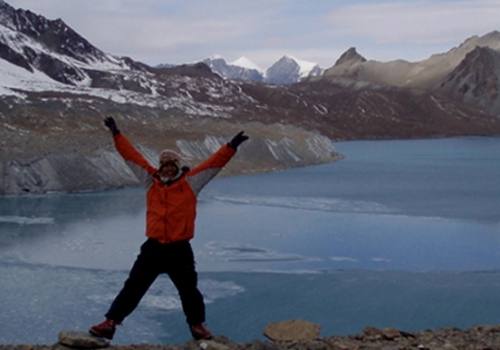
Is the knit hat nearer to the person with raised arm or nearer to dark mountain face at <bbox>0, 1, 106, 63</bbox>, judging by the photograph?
the person with raised arm

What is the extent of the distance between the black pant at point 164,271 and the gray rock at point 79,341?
0.27m

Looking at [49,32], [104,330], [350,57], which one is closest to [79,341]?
[104,330]

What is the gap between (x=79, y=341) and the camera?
5332 mm

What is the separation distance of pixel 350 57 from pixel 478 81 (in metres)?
53.8

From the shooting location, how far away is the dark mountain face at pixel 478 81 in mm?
140500

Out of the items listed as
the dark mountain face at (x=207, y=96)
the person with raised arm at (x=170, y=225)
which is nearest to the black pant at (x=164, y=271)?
the person with raised arm at (x=170, y=225)

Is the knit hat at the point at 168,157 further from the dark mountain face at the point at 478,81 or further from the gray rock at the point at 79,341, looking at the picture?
the dark mountain face at the point at 478,81

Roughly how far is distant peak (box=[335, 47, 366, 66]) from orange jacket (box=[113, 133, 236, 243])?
185158mm

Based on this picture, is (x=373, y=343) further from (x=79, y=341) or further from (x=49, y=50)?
(x=49, y=50)

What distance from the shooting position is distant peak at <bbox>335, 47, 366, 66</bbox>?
623ft

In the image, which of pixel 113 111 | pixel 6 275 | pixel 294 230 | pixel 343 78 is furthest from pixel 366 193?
pixel 343 78

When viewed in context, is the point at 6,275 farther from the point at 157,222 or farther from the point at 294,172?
the point at 294,172

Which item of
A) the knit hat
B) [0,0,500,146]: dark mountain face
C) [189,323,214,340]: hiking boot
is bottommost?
[189,323,214,340]: hiking boot

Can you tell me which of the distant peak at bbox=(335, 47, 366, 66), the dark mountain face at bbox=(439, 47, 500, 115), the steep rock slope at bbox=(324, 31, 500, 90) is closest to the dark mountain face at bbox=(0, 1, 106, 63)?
the dark mountain face at bbox=(439, 47, 500, 115)
